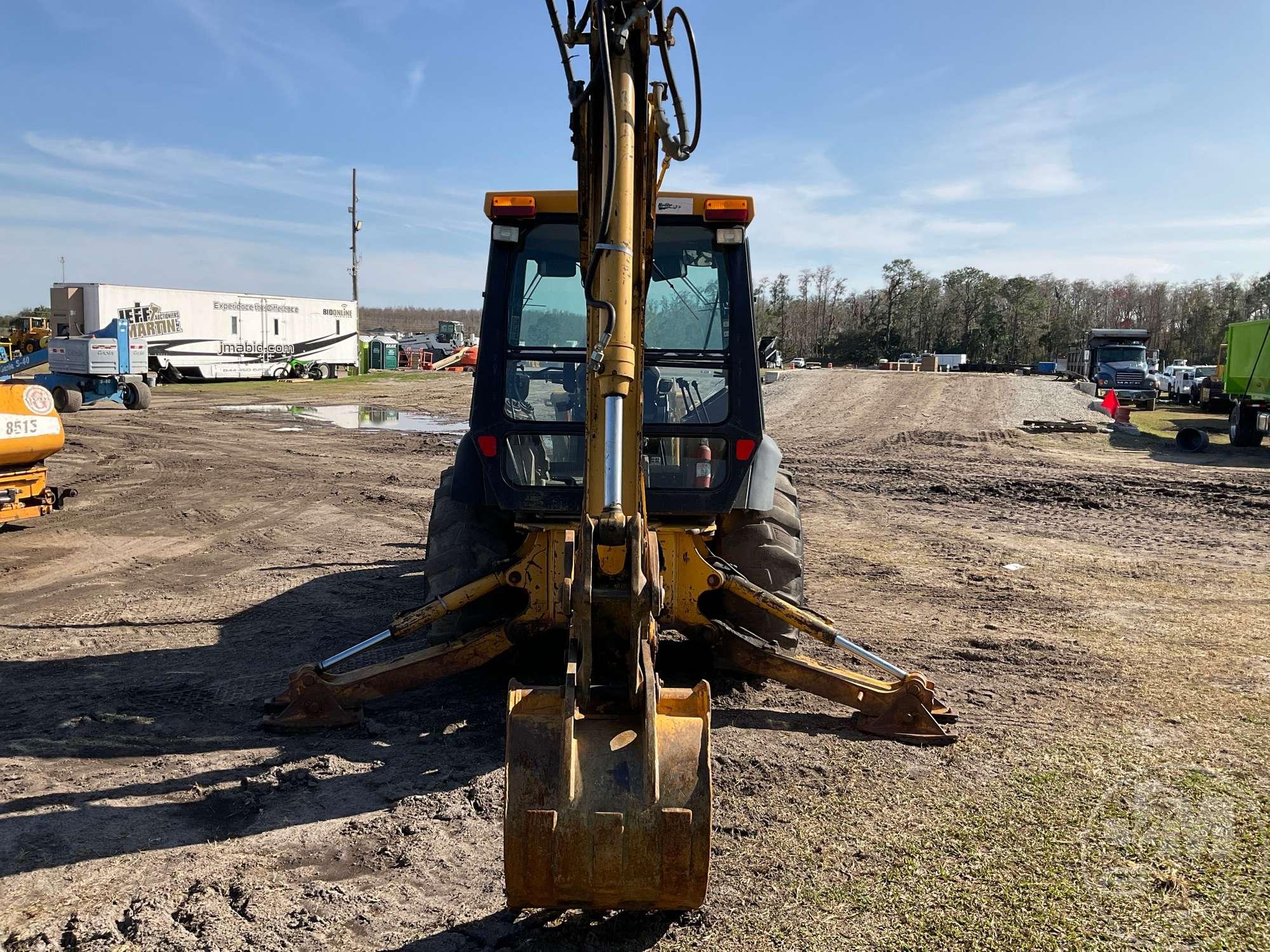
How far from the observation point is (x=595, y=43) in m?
3.39

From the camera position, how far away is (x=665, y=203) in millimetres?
4836

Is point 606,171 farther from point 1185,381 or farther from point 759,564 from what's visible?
point 1185,381

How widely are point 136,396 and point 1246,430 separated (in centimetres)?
2557

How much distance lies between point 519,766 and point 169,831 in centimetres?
170

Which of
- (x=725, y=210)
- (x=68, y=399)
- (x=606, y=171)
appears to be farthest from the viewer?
(x=68, y=399)

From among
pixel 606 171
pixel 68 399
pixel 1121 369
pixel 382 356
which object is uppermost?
pixel 382 356

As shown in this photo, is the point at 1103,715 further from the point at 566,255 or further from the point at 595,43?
the point at 595,43

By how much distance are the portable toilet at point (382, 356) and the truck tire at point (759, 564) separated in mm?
43724

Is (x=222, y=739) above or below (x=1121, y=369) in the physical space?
below

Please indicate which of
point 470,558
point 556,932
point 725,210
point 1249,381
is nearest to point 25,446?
point 470,558

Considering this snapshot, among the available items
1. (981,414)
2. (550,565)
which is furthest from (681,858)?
→ (981,414)

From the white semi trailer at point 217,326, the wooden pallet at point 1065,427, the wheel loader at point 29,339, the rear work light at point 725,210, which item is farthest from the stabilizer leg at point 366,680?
the wheel loader at point 29,339

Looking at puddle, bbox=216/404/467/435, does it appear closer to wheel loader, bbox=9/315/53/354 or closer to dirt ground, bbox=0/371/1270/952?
wheel loader, bbox=9/315/53/354

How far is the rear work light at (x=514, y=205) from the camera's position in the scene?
4855 millimetres
